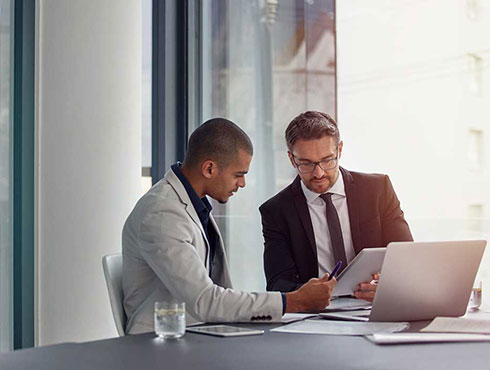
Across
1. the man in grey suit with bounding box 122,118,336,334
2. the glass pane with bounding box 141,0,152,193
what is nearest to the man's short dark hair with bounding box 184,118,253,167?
the man in grey suit with bounding box 122,118,336,334

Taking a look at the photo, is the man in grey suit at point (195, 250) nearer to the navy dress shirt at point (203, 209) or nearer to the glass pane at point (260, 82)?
the navy dress shirt at point (203, 209)

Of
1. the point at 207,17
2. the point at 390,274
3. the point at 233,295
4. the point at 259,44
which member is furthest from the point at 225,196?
the point at 207,17

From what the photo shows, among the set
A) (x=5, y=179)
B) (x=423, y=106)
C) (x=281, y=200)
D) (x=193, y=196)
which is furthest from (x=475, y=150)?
(x=5, y=179)

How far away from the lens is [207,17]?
4.47 meters

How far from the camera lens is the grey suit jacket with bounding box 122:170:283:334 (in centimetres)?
220

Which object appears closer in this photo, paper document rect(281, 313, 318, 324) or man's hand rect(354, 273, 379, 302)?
paper document rect(281, 313, 318, 324)

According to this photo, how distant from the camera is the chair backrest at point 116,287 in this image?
2480 millimetres

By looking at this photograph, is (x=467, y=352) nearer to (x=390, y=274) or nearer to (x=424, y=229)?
(x=390, y=274)

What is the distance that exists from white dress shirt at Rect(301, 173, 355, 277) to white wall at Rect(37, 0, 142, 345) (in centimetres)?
124

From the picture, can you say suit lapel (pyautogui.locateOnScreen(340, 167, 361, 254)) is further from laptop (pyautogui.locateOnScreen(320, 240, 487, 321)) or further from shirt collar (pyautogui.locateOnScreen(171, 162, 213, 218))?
laptop (pyautogui.locateOnScreen(320, 240, 487, 321))

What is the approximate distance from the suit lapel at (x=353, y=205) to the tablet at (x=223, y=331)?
1.10 m

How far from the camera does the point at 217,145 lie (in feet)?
8.86

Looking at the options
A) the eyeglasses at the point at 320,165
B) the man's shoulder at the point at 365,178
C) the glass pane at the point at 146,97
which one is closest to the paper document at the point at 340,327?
the eyeglasses at the point at 320,165

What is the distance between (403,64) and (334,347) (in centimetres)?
217
